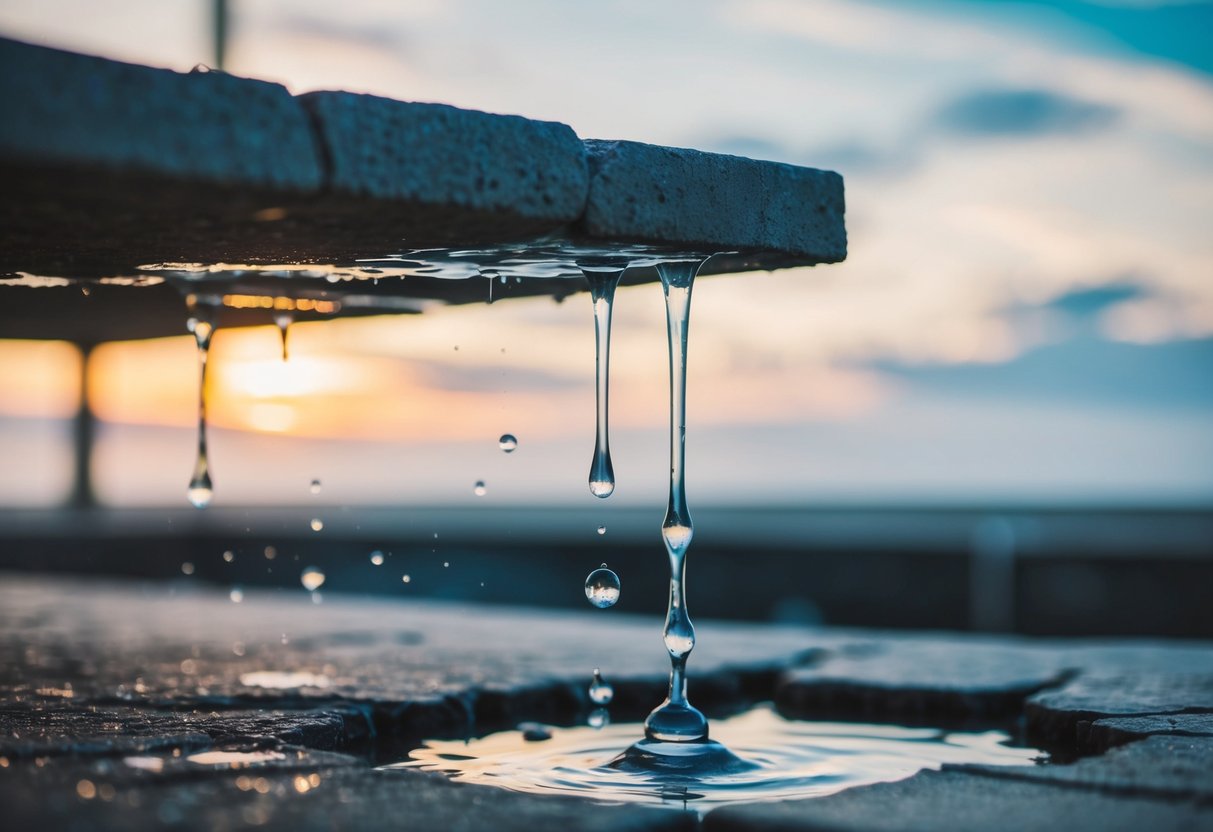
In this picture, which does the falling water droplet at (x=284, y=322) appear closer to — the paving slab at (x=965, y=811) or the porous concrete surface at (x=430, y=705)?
the porous concrete surface at (x=430, y=705)

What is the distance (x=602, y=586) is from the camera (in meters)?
2.78

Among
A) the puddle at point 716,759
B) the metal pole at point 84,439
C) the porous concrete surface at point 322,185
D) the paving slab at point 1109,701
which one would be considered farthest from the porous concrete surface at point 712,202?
the metal pole at point 84,439

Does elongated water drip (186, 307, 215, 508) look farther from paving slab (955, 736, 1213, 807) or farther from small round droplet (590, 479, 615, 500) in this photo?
paving slab (955, 736, 1213, 807)

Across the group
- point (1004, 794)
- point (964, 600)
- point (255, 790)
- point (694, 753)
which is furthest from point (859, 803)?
point (964, 600)

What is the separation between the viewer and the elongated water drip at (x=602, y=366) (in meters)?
2.80

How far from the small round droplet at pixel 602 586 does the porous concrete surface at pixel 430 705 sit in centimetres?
36

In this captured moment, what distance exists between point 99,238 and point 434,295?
122 cm

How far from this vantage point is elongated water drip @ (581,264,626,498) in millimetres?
2803

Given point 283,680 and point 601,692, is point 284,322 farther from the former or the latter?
point 601,692

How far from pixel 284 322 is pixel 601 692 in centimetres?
146

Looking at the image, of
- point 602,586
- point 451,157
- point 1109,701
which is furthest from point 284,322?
point 1109,701

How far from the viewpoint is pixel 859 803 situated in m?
1.86

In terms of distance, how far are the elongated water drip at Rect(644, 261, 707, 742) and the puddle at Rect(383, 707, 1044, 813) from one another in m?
0.04

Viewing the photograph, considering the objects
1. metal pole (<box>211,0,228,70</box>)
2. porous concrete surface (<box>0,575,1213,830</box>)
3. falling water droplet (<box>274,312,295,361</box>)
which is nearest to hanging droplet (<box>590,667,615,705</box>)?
porous concrete surface (<box>0,575,1213,830</box>)
